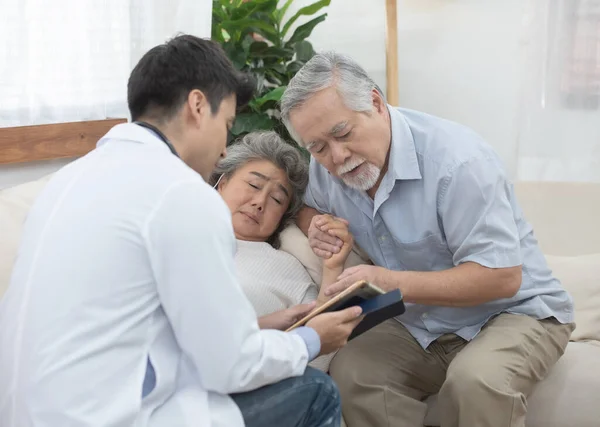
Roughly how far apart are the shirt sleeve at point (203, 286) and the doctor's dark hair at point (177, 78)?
0.80 feet

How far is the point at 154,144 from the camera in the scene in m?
1.28

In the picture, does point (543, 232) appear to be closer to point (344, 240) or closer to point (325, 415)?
point (344, 240)

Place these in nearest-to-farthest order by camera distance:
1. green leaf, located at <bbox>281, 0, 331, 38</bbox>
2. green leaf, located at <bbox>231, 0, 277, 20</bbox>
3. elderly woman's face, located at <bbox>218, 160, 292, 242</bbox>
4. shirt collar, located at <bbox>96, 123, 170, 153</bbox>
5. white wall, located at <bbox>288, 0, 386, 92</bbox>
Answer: shirt collar, located at <bbox>96, 123, 170, 153</bbox>
elderly woman's face, located at <bbox>218, 160, 292, 242</bbox>
green leaf, located at <bbox>231, 0, 277, 20</bbox>
green leaf, located at <bbox>281, 0, 331, 38</bbox>
white wall, located at <bbox>288, 0, 386, 92</bbox>

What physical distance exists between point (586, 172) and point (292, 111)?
1449mm

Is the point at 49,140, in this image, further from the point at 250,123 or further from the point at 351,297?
the point at 351,297

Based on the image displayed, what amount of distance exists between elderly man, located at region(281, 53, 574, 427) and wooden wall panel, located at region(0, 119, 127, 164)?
0.97 m

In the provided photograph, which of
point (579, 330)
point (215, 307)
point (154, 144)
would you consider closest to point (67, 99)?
point (154, 144)

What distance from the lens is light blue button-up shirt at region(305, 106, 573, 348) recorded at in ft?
5.93

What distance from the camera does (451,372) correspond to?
179cm

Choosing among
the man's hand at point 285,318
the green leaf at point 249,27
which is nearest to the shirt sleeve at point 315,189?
the man's hand at point 285,318

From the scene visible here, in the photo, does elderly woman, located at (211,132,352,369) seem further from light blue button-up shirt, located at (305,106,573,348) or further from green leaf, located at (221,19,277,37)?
green leaf, located at (221,19,277,37)

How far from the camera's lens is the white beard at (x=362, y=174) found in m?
1.89

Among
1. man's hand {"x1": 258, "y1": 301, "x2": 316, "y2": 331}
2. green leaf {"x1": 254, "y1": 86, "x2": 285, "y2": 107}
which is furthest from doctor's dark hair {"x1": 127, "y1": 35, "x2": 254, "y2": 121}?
green leaf {"x1": 254, "y1": 86, "x2": 285, "y2": 107}

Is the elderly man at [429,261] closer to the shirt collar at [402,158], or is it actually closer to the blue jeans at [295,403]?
the shirt collar at [402,158]
